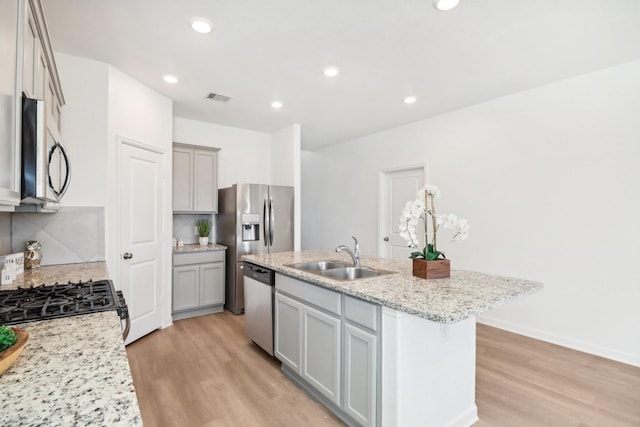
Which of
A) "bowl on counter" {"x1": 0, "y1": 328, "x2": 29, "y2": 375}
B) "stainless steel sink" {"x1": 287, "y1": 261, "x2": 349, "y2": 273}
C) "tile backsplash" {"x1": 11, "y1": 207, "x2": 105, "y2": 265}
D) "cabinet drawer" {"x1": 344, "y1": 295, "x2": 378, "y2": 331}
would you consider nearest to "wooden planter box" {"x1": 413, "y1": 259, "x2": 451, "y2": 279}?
"cabinet drawer" {"x1": 344, "y1": 295, "x2": 378, "y2": 331}

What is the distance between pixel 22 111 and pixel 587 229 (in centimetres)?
400

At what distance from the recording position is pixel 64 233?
2598 millimetres

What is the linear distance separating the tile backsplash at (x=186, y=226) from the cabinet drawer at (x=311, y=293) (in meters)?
2.44

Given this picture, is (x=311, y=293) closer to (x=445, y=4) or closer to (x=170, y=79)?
(x=445, y=4)

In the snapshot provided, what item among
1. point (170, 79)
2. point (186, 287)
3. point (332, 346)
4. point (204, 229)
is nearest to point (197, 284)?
point (186, 287)

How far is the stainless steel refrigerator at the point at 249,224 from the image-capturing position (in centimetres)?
414

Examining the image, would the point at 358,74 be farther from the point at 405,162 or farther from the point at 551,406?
the point at 551,406

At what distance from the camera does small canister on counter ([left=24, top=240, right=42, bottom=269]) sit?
7.62 ft

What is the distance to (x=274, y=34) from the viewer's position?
92.4 inches

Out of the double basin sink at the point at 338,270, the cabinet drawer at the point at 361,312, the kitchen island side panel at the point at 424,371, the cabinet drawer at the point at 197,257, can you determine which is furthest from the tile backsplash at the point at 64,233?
the kitchen island side panel at the point at 424,371

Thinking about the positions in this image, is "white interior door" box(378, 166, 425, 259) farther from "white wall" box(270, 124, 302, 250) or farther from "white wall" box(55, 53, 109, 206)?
"white wall" box(55, 53, 109, 206)

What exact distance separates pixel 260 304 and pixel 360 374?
1.33 metres

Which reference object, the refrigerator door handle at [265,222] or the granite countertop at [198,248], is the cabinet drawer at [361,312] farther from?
the granite countertop at [198,248]

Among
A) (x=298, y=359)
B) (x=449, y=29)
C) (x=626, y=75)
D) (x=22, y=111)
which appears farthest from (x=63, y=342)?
(x=626, y=75)
